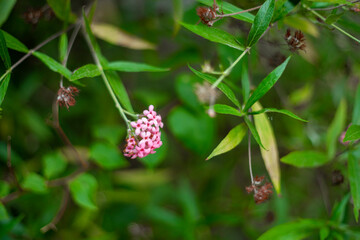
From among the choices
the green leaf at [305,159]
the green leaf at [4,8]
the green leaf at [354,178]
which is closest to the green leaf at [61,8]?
the green leaf at [4,8]

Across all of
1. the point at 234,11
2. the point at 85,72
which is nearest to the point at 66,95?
the point at 85,72

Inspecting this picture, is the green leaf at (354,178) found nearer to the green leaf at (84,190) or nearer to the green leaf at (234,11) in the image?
the green leaf at (234,11)

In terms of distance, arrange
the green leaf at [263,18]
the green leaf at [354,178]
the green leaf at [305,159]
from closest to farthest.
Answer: the green leaf at [263,18], the green leaf at [354,178], the green leaf at [305,159]

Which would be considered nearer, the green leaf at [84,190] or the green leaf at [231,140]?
the green leaf at [231,140]

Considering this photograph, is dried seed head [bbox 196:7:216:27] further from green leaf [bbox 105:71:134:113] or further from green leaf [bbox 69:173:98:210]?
green leaf [bbox 69:173:98:210]

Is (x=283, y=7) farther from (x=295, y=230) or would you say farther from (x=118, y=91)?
(x=295, y=230)

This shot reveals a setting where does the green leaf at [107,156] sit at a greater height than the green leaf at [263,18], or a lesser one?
lesser

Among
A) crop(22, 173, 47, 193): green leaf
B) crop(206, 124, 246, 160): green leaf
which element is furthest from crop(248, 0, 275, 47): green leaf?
crop(22, 173, 47, 193): green leaf
